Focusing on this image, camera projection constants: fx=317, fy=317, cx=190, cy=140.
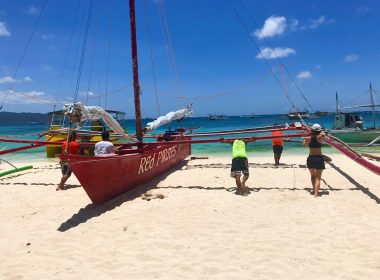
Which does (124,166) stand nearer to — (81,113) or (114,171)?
(114,171)

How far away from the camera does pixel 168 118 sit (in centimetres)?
1429

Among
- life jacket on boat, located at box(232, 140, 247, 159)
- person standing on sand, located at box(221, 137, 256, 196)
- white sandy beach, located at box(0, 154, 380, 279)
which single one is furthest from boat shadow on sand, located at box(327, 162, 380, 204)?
life jacket on boat, located at box(232, 140, 247, 159)

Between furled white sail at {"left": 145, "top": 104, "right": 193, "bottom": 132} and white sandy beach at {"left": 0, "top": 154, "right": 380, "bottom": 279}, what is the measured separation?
4516 millimetres

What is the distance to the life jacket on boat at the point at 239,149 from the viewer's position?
718 cm

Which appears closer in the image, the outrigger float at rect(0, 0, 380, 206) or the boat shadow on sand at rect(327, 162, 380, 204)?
the outrigger float at rect(0, 0, 380, 206)

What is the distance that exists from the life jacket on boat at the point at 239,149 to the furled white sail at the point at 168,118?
5.19 m

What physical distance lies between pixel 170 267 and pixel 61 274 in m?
1.27

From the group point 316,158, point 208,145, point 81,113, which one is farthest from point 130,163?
point 208,145

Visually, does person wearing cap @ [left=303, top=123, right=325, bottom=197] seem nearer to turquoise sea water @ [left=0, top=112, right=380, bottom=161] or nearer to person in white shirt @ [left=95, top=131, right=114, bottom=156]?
person in white shirt @ [left=95, top=131, right=114, bottom=156]

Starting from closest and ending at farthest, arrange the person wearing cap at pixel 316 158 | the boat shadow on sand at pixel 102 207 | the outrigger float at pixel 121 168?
the boat shadow on sand at pixel 102 207, the outrigger float at pixel 121 168, the person wearing cap at pixel 316 158

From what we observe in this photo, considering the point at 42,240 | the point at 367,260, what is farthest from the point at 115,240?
the point at 367,260

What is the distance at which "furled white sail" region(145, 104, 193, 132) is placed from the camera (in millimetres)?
12270

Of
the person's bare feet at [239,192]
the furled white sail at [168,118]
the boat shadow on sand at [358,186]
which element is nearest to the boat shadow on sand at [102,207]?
the person's bare feet at [239,192]

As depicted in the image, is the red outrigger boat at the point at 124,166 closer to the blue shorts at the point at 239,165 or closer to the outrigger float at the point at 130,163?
the outrigger float at the point at 130,163
